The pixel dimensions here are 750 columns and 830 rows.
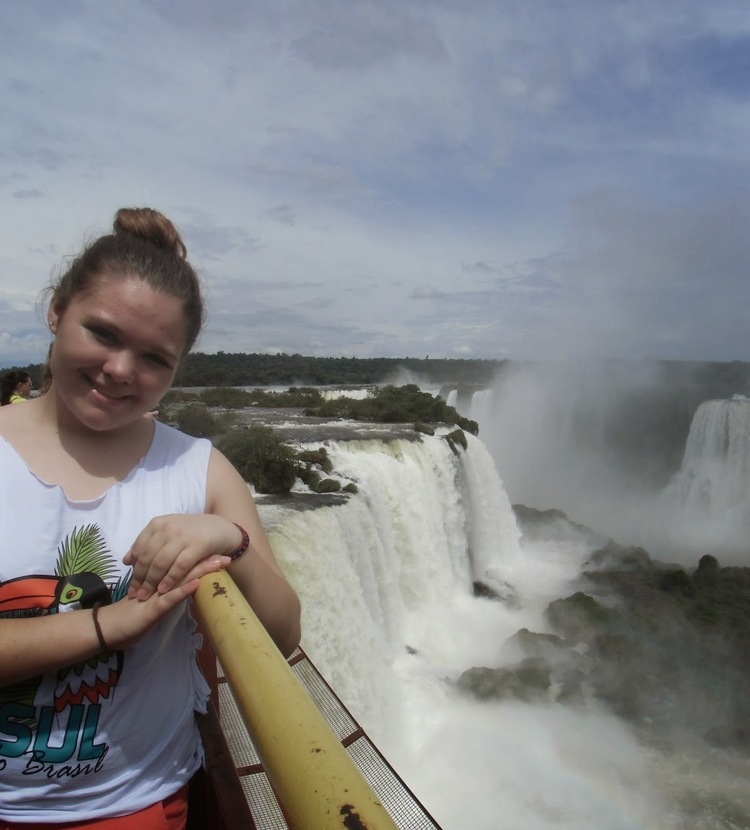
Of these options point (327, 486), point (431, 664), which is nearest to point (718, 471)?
point (431, 664)

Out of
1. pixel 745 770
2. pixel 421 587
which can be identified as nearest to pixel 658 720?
pixel 745 770

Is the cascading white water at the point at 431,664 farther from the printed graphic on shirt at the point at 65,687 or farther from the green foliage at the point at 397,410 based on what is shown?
the printed graphic on shirt at the point at 65,687

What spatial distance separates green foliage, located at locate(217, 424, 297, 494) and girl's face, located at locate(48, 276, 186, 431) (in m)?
8.36

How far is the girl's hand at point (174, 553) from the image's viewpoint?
1.06m

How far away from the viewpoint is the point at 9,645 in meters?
1.04

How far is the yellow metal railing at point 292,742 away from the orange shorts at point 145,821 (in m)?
0.62

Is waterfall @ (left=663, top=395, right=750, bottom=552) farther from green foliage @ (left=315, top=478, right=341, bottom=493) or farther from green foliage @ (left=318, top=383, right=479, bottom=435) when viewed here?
green foliage @ (left=315, top=478, right=341, bottom=493)

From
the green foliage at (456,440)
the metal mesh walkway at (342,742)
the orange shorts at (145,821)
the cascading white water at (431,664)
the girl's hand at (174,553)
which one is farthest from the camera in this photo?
the green foliage at (456,440)

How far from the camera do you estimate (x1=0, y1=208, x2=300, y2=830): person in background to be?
1.07 m

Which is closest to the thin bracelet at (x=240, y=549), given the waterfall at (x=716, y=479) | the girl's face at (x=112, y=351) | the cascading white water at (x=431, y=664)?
the girl's face at (x=112, y=351)

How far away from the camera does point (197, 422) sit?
14.1 meters

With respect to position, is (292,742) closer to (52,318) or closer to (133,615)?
(133,615)

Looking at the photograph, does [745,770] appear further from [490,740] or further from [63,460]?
[63,460]

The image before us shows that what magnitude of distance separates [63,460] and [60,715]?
490 mm
